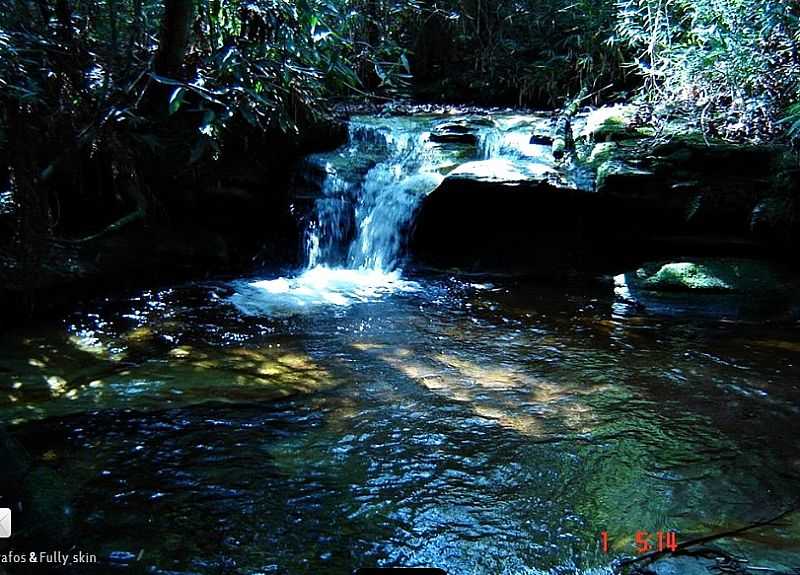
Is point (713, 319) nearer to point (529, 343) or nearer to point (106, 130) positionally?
point (529, 343)

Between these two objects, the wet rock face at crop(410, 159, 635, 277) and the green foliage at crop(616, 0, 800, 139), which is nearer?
the green foliage at crop(616, 0, 800, 139)

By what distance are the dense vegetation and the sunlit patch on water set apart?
1.25 meters

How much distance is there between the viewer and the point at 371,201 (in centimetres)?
803

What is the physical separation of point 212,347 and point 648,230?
16.4ft

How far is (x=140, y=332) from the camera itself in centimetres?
514

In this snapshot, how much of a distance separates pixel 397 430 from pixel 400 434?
0.05m

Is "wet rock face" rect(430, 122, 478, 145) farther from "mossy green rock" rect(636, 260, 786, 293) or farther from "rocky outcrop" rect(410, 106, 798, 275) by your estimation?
"mossy green rock" rect(636, 260, 786, 293)

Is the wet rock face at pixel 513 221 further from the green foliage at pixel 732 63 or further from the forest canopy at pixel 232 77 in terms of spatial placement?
the green foliage at pixel 732 63

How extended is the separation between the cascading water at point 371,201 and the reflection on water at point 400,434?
1.33 meters

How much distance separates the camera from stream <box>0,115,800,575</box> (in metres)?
2.54


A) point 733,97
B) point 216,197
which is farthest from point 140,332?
point 733,97

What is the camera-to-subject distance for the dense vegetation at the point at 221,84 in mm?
4086

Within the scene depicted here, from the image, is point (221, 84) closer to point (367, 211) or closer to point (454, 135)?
point (367, 211)

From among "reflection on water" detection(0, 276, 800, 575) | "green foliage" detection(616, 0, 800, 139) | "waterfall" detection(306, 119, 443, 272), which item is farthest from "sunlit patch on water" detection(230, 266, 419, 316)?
"green foliage" detection(616, 0, 800, 139)
